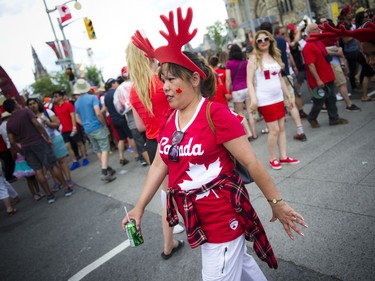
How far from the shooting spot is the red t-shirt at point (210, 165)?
4.93 feet

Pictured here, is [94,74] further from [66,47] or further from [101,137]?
[101,137]

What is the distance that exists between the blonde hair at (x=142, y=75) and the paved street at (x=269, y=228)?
1618 millimetres

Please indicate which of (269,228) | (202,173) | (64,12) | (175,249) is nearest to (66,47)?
(64,12)

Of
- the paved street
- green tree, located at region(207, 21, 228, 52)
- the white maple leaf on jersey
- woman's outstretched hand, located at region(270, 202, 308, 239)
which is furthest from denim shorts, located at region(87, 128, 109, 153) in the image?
green tree, located at region(207, 21, 228, 52)

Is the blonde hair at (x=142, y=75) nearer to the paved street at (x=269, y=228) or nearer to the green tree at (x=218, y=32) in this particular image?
the paved street at (x=269, y=228)

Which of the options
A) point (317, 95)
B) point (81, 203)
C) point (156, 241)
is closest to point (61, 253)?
point (156, 241)

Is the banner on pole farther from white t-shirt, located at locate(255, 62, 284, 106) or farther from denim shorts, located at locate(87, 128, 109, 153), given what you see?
white t-shirt, located at locate(255, 62, 284, 106)

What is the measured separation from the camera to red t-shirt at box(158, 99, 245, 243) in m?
1.50

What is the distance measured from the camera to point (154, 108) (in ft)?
8.73

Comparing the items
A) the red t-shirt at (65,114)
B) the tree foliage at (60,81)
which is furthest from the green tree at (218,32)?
the red t-shirt at (65,114)

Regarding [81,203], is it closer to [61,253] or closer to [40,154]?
[40,154]

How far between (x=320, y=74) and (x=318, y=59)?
28cm

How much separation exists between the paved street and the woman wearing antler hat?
94 centimetres

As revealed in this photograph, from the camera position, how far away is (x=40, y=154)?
5.53 meters
